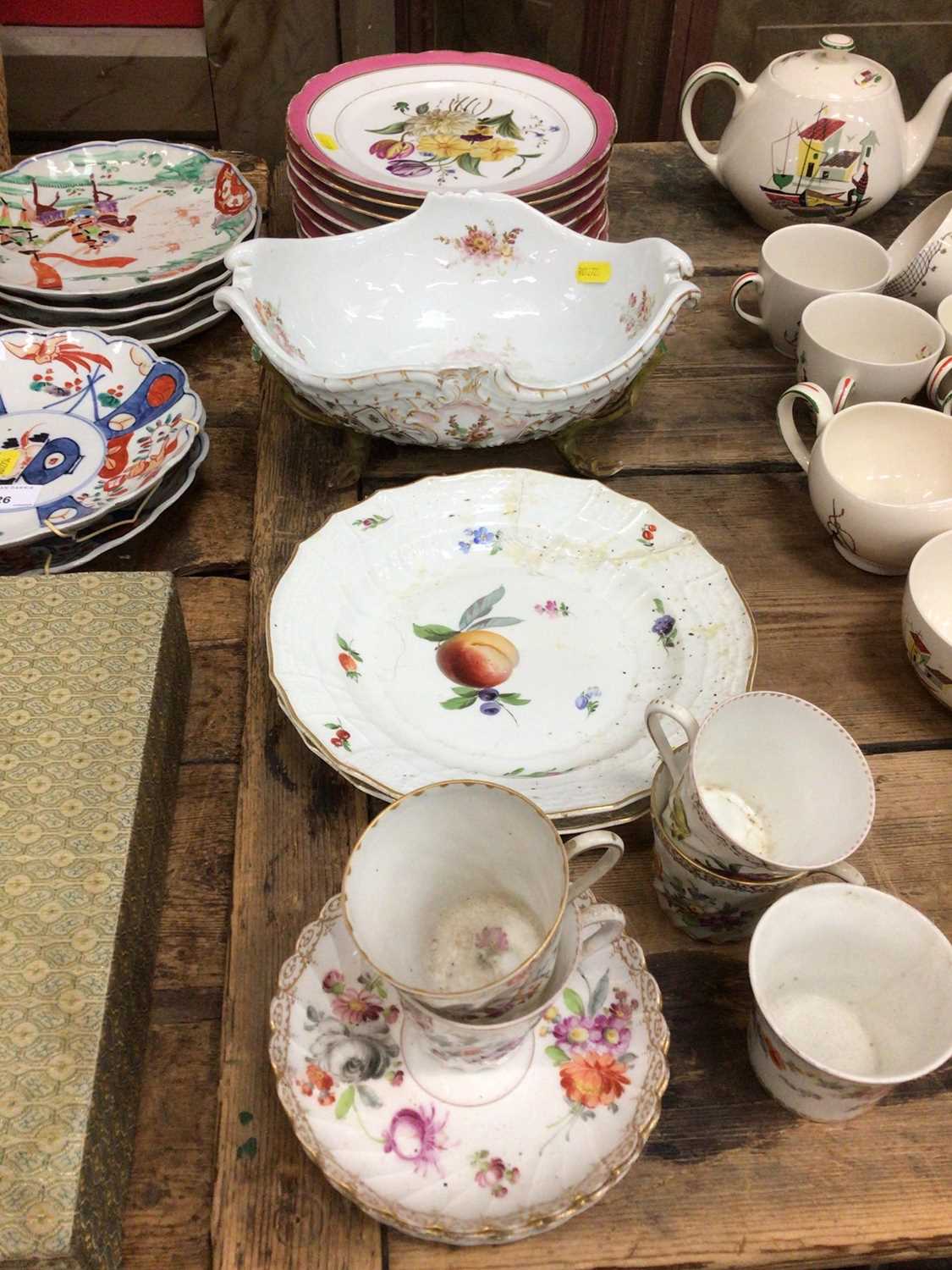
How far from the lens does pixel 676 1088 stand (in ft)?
1.93

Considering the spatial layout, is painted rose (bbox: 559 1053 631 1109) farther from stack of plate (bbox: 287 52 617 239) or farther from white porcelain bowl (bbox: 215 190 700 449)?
stack of plate (bbox: 287 52 617 239)

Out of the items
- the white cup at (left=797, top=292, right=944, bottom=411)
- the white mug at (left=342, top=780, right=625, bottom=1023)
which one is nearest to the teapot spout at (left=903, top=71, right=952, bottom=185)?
the white cup at (left=797, top=292, right=944, bottom=411)

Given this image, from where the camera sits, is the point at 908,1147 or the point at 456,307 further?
the point at 456,307

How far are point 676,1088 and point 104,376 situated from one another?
0.78 meters

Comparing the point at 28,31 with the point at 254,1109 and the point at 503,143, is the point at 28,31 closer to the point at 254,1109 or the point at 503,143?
the point at 503,143

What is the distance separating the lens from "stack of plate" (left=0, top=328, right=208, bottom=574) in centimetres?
87

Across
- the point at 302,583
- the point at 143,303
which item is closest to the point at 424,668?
the point at 302,583

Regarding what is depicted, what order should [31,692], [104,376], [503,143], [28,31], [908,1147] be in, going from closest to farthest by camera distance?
[908,1147], [31,692], [104,376], [503,143], [28,31]

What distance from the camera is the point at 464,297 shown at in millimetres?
1061

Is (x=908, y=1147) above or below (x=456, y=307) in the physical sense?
below

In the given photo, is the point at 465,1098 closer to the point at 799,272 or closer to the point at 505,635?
the point at 505,635

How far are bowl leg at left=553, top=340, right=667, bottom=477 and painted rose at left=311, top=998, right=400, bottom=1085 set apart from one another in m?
0.53

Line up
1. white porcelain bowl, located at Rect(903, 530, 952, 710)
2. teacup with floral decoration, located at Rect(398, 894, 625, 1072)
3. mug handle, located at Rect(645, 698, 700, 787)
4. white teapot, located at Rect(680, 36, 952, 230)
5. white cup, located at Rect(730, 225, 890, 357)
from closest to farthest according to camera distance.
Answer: teacup with floral decoration, located at Rect(398, 894, 625, 1072)
mug handle, located at Rect(645, 698, 700, 787)
white porcelain bowl, located at Rect(903, 530, 952, 710)
white cup, located at Rect(730, 225, 890, 357)
white teapot, located at Rect(680, 36, 952, 230)

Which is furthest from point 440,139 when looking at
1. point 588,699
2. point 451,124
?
point 588,699
